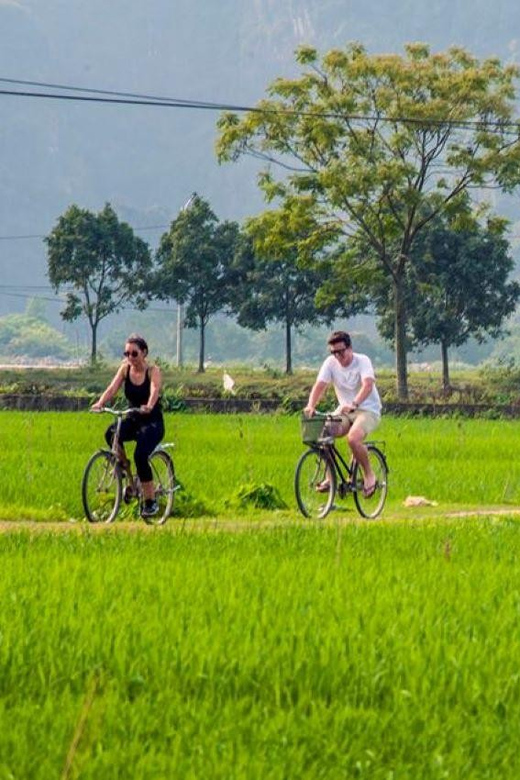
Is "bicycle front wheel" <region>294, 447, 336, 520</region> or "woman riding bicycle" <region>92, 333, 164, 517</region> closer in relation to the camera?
"woman riding bicycle" <region>92, 333, 164, 517</region>

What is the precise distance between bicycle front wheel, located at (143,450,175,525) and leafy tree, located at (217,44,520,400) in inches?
1851

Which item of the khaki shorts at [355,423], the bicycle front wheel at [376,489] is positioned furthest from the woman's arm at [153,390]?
the bicycle front wheel at [376,489]

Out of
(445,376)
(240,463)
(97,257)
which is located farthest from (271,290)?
(240,463)

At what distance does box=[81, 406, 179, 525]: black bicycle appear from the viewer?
16.7m

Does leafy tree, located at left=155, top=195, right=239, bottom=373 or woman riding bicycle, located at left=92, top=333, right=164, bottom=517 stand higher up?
leafy tree, located at left=155, top=195, right=239, bottom=373

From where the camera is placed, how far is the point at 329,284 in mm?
66250

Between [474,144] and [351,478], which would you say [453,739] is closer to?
[351,478]

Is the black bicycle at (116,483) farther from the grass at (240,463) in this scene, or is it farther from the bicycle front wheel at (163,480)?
the grass at (240,463)

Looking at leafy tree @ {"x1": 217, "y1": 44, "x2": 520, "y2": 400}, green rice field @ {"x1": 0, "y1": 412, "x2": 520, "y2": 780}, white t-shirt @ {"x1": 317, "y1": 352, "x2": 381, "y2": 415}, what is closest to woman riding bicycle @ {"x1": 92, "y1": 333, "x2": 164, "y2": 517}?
white t-shirt @ {"x1": 317, "y1": 352, "x2": 381, "y2": 415}

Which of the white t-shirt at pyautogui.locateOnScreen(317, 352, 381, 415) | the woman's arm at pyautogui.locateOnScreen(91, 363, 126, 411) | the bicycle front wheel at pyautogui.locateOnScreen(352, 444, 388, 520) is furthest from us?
the bicycle front wheel at pyautogui.locateOnScreen(352, 444, 388, 520)

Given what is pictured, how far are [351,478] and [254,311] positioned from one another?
284 feet

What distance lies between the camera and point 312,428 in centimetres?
1753

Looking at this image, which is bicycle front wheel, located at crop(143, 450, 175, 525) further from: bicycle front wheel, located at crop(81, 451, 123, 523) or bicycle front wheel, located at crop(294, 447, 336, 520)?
bicycle front wheel, located at crop(294, 447, 336, 520)

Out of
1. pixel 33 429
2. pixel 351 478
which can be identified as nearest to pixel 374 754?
pixel 351 478
